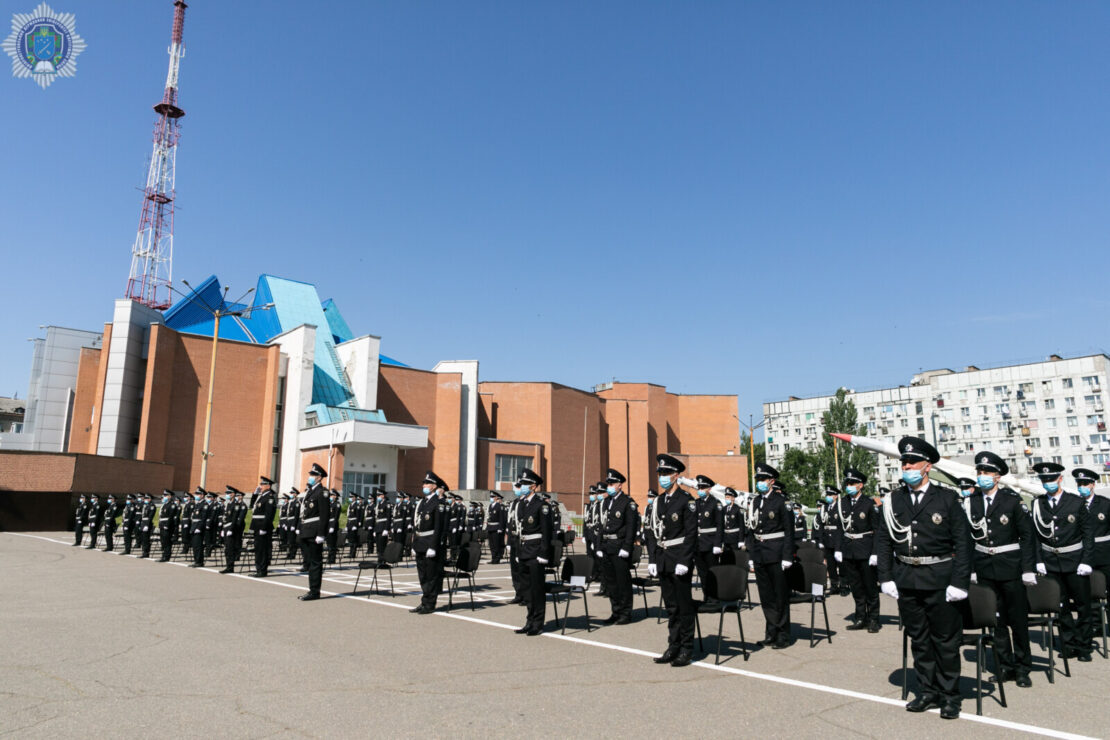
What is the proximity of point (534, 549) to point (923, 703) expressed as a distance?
196 inches

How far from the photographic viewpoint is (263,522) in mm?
15070

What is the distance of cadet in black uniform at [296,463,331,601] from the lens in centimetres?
1167

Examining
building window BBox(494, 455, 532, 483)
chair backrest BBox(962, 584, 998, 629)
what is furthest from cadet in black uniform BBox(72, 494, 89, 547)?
building window BBox(494, 455, 532, 483)

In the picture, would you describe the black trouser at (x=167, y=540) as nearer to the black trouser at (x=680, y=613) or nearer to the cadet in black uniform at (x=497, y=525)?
the cadet in black uniform at (x=497, y=525)

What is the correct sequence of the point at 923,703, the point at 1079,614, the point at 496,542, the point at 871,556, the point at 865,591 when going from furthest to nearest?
the point at 496,542, the point at 865,591, the point at 871,556, the point at 1079,614, the point at 923,703

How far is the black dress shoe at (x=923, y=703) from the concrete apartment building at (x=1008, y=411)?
7218 centimetres

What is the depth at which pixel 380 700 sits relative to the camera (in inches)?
217

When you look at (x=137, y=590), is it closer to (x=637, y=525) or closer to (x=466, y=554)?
(x=466, y=554)

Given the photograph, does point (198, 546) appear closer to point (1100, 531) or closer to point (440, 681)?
point (440, 681)

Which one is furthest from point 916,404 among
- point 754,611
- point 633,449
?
point 754,611

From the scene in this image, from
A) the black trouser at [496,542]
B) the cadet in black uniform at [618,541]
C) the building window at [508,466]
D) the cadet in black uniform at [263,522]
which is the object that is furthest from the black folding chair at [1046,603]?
the building window at [508,466]

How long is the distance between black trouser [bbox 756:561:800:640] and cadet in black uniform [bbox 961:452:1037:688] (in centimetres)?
204

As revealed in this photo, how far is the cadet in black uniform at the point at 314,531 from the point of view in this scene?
11672 mm

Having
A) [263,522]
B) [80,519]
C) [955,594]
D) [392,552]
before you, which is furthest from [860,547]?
[80,519]
